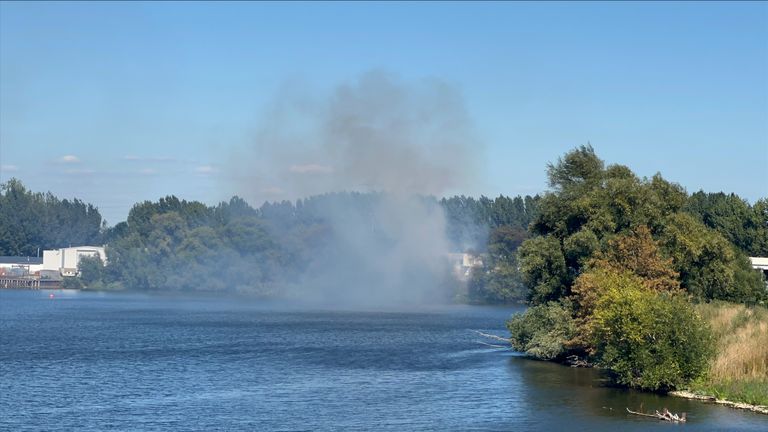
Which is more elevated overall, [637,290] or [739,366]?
[637,290]

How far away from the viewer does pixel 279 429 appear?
48.0 m

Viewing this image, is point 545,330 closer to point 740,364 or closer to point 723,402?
point 740,364

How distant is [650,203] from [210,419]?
43.4 metres

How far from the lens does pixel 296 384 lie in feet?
210

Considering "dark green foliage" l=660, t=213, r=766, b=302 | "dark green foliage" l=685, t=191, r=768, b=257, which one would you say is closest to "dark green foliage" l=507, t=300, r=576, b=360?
"dark green foliage" l=660, t=213, r=766, b=302

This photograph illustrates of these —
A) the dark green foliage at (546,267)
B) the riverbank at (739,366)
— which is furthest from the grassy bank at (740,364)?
the dark green foliage at (546,267)

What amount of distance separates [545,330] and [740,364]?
78.8 ft

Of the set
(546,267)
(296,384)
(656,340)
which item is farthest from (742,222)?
(296,384)

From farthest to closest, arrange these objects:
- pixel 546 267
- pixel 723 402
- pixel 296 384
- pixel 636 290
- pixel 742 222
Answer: pixel 742 222 → pixel 546 267 → pixel 296 384 → pixel 636 290 → pixel 723 402

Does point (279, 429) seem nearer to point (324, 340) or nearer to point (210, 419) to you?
point (210, 419)

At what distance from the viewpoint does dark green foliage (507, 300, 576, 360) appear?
246 feet

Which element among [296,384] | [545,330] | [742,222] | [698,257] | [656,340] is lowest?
[296,384]

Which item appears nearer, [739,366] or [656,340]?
[739,366]

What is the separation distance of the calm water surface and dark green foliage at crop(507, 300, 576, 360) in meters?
1.49
